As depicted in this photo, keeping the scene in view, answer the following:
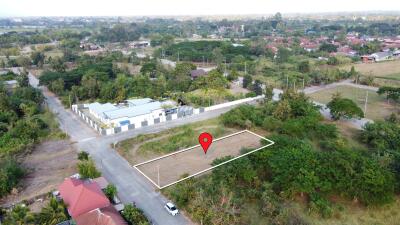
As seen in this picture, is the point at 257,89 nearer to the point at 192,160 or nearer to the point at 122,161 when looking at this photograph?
the point at 192,160

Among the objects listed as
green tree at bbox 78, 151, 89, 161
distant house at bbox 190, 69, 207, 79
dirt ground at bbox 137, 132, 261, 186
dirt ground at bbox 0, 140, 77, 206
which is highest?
distant house at bbox 190, 69, 207, 79

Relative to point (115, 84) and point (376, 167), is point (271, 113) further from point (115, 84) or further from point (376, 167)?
point (115, 84)

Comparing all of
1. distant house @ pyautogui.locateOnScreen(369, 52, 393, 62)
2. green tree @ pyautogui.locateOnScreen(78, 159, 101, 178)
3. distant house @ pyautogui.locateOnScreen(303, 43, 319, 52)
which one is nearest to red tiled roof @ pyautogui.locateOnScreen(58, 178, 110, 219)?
green tree @ pyautogui.locateOnScreen(78, 159, 101, 178)

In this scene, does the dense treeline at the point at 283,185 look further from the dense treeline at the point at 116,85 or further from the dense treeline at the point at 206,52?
the dense treeline at the point at 206,52

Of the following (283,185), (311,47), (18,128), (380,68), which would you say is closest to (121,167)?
(18,128)

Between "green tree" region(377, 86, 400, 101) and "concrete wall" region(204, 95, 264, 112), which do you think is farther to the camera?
"concrete wall" region(204, 95, 264, 112)

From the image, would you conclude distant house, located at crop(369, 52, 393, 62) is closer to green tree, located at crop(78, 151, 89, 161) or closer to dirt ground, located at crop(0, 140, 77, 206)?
dirt ground, located at crop(0, 140, 77, 206)
